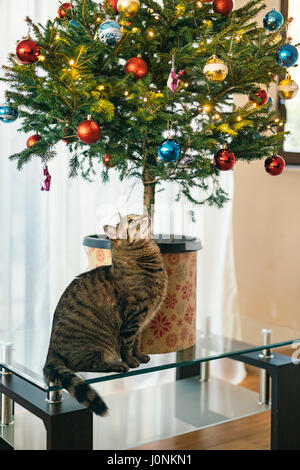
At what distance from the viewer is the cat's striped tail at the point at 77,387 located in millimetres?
978

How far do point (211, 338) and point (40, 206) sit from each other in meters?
0.78

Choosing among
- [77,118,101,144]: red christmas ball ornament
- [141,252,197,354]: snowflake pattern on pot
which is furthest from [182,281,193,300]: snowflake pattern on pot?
[77,118,101,144]: red christmas ball ornament

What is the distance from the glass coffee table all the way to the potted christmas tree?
19 cm

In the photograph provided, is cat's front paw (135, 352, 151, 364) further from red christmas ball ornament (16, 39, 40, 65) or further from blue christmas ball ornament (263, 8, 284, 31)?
blue christmas ball ornament (263, 8, 284, 31)

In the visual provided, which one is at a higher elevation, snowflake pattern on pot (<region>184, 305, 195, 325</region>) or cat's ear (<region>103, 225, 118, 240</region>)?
cat's ear (<region>103, 225, 118, 240</region>)

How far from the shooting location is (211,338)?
1.44 meters

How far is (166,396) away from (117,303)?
62cm

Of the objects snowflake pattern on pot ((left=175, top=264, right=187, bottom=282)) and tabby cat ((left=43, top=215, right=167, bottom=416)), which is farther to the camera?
snowflake pattern on pot ((left=175, top=264, right=187, bottom=282))

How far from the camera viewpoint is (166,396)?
1613mm

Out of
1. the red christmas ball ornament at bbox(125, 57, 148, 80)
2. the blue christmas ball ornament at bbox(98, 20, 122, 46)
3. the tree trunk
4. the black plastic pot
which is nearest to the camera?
the blue christmas ball ornament at bbox(98, 20, 122, 46)

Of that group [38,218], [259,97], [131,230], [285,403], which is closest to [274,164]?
[259,97]

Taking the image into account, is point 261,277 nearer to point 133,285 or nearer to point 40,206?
point 40,206

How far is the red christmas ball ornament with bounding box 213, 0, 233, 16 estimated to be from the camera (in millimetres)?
1211
